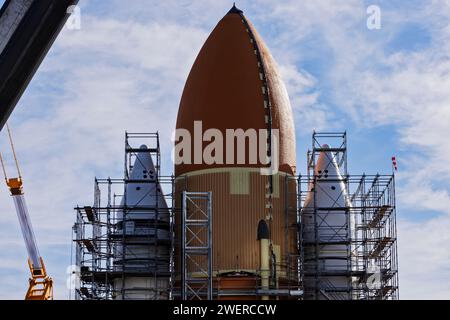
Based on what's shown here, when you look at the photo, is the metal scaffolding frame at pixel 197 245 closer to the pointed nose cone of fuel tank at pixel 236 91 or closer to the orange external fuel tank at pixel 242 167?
the orange external fuel tank at pixel 242 167

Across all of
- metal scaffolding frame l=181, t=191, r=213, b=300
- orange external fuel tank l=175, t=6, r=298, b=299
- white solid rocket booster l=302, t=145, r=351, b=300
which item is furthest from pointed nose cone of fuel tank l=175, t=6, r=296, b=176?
white solid rocket booster l=302, t=145, r=351, b=300

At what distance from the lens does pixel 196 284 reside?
167 feet

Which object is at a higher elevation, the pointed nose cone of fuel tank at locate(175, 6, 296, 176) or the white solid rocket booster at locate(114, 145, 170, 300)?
the pointed nose cone of fuel tank at locate(175, 6, 296, 176)

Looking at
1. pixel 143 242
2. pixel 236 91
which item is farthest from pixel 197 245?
pixel 236 91

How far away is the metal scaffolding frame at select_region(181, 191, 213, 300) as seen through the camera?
4881cm

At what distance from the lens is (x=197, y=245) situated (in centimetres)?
5203

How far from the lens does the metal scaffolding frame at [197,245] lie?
48812 mm

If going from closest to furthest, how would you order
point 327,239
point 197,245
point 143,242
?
point 197,245, point 143,242, point 327,239

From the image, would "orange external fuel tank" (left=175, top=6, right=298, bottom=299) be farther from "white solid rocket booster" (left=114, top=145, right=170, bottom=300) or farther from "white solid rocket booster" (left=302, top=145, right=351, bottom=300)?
"white solid rocket booster" (left=114, top=145, right=170, bottom=300)

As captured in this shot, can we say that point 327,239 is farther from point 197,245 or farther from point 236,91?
point 236,91

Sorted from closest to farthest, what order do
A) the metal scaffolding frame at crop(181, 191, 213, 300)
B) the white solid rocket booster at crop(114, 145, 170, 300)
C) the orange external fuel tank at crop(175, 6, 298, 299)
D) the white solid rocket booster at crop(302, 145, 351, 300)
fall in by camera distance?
the metal scaffolding frame at crop(181, 191, 213, 300), the orange external fuel tank at crop(175, 6, 298, 299), the white solid rocket booster at crop(114, 145, 170, 300), the white solid rocket booster at crop(302, 145, 351, 300)
